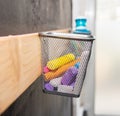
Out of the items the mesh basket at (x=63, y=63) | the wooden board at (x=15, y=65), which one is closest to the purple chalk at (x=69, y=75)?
the mesh basket at (x=63, y=63)

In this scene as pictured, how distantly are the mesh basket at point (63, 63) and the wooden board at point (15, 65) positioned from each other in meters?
0.08

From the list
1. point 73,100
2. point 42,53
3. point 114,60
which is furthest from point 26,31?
point 114,60

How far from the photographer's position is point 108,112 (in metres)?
2.30

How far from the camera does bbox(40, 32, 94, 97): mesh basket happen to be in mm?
628

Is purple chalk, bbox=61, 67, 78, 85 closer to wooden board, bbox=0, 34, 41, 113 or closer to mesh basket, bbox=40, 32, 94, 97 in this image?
mesh basket, bbox=40, 32, 94, 97

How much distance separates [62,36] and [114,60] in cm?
170

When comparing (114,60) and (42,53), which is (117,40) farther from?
(42,53)

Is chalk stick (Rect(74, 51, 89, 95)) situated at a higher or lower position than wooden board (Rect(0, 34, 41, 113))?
lower

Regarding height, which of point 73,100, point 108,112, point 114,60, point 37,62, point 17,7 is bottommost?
point 108,112

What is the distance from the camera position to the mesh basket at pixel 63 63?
2.06ft

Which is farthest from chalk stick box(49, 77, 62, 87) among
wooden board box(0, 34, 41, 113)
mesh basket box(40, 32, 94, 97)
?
wooden board box(0, 34, 41, 113)

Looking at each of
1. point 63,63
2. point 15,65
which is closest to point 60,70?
point 63,63

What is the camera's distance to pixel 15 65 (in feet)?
1.33

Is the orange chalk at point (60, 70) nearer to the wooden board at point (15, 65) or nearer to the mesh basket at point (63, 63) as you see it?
the mesh basket at point (63, 63)
